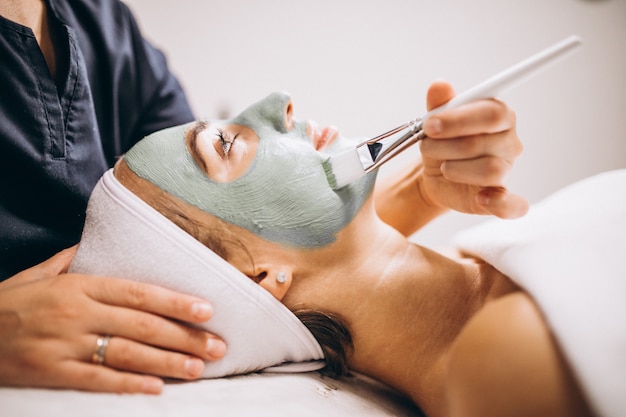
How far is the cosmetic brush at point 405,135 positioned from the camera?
0.55m

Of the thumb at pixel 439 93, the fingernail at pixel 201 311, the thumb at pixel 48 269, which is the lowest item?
the thumb at pixel 48 269

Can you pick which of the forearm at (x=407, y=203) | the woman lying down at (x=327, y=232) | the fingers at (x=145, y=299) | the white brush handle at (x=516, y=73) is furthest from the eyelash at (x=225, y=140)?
the forearm at (x=407, y=203)

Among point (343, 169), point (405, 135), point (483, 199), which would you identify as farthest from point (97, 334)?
Result: point (483, 199)

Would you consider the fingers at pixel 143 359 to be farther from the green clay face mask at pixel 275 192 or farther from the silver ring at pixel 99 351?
the green clay face mask at pixel 275 192

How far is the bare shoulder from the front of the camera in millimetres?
509

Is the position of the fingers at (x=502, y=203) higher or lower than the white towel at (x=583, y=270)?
higher

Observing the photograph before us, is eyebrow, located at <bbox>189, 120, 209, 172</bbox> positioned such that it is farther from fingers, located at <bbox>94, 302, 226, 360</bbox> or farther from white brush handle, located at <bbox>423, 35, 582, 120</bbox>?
white brush handle, located at <bbox>423, 35, 582, 120</bbox>

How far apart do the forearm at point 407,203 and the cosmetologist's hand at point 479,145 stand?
323 mm

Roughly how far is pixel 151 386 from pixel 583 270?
0.66 m

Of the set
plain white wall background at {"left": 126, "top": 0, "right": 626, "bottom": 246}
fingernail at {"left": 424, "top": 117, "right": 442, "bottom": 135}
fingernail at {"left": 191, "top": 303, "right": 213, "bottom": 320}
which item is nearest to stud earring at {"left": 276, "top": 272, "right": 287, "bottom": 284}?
fingernail at {"left": 191, "top": 303, "right": 213, "bottom": 320}

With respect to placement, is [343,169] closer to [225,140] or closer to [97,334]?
[225,140]

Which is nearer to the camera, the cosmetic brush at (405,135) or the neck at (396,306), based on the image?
the cosmetic brush at (405,135)

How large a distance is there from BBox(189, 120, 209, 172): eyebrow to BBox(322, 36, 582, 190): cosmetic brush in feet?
0.79

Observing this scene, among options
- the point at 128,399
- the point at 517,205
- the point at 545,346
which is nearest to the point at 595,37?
the point at 517,205
